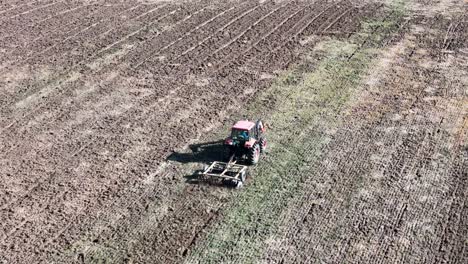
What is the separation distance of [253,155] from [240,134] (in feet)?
2.20

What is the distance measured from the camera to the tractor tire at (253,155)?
16.7 meters

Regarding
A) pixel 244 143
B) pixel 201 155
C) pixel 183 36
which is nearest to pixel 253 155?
pixel 244 143

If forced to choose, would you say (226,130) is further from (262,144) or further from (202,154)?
(262,144)

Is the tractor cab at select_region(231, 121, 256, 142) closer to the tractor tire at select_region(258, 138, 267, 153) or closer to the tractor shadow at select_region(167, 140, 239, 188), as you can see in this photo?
the tractor tire at select_region(258, 138, 267, 153)

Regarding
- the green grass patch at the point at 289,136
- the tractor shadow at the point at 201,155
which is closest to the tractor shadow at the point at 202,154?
the tractor shadow at the point at 201,155

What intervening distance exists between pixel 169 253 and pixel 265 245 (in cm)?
213

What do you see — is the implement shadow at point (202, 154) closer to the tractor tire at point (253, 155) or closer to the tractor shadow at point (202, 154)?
the tractor shadow at point (202, 154)

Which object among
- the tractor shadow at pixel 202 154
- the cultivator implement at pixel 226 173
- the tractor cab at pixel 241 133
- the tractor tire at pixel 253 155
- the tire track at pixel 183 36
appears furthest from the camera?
the tire track at pixel 183 36

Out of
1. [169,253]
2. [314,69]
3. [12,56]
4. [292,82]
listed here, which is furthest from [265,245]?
[12,56]

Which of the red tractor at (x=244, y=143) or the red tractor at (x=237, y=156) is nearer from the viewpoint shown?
the red tractor at (x=237, y=156)

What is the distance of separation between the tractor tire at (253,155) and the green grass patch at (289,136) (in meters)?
0.20

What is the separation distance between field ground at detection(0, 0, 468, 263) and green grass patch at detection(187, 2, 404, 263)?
48 mm

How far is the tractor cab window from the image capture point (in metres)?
16.5

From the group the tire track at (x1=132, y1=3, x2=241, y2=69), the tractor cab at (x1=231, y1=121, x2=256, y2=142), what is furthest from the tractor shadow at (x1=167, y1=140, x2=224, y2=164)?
the tire track at (x1=132, y1=3, x2=241, y2=69)
